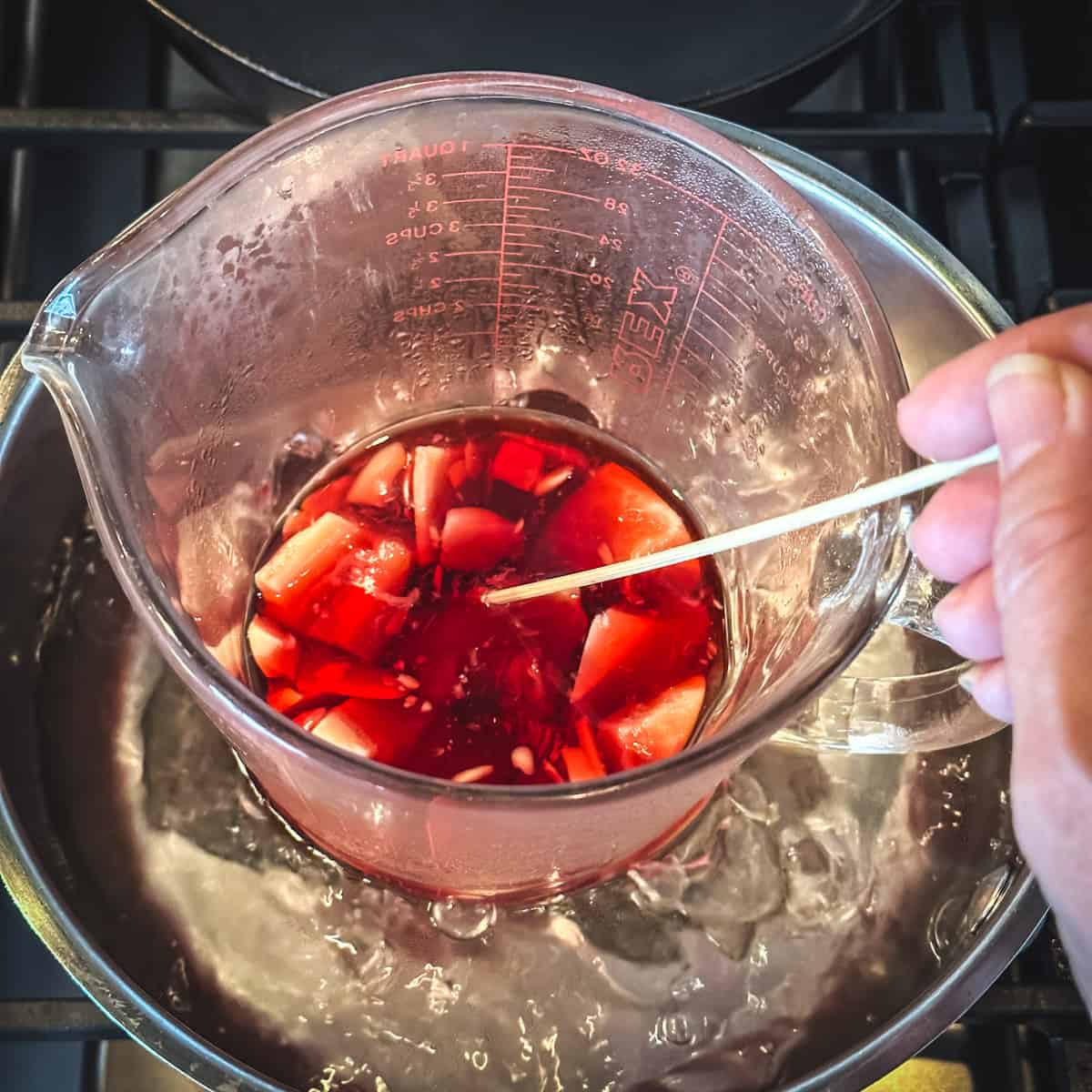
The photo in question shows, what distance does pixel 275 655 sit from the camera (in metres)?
0.86

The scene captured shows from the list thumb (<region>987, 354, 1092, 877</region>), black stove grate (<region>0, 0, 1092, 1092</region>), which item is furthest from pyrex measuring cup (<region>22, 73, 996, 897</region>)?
black stove grate (<region>0, 0, 1092, 1092</region>)

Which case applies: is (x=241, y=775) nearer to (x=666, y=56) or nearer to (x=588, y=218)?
(x=588, y=218)

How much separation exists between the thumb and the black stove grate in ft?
1.71

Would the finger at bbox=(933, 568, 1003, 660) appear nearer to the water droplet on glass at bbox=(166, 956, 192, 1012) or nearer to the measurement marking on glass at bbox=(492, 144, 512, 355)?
the measurement marking on glass at bbox=(492, 144, 512, 355)

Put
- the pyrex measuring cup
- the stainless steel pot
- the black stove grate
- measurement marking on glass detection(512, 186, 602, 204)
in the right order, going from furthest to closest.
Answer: the black stove grate → measurement marking on glass detection(512, 186, 602, 204) → the stainless steel pot → the pyrex measuring cup

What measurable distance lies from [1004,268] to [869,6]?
0.28 metres

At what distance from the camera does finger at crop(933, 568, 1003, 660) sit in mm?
629

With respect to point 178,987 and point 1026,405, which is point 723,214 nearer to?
point 1026,405

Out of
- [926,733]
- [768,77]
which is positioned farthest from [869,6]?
[926,733]

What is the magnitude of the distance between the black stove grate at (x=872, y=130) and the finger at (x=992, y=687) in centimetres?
48

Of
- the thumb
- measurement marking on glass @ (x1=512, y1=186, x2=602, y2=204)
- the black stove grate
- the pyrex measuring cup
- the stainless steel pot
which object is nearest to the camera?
the thumb

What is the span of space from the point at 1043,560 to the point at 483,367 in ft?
1.89

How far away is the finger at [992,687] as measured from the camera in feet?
2.12

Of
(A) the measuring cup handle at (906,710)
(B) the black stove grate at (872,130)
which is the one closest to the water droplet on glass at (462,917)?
(A) the measuring cup handle at (906,710)
